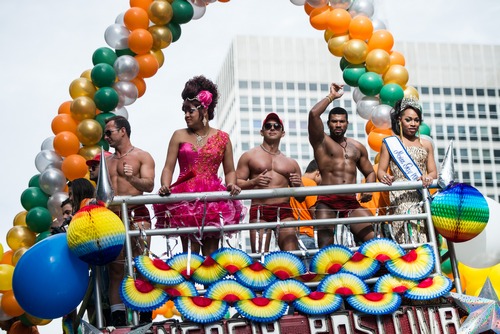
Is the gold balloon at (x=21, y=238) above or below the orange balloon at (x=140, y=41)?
below

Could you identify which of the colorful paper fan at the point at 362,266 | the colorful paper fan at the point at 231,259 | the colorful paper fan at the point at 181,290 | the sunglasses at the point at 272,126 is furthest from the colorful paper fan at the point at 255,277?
the sunglasses at the point at 272,126

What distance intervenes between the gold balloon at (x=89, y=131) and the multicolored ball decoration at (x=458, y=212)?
431 centimetres

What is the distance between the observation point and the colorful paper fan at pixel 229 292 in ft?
20.8

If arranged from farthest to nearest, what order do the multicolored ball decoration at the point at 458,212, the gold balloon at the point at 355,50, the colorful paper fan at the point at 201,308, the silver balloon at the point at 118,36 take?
the silver balloon at the point at 118,36 < the gold balloon at the point at 355,50 < the multicolored ball decoration at the point at 458,212 < the colorful paper fan at the point at 201,308

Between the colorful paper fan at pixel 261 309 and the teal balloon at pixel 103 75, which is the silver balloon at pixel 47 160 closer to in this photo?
the teal balloon at pixel 103 75

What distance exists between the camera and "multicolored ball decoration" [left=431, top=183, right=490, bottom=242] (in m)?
6.73

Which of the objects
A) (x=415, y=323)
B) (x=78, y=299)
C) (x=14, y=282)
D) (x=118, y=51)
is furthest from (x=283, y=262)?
A: (x=118, y=51)

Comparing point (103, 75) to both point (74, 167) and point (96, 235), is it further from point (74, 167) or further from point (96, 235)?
point (96, 235)

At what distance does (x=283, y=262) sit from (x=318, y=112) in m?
A: 1.59

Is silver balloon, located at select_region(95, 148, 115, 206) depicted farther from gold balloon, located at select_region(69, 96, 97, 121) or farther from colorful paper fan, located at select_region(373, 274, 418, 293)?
gold balloon, located at select_region(69, 96, 97, 121)

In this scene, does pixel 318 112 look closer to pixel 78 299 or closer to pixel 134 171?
pixel 134 171

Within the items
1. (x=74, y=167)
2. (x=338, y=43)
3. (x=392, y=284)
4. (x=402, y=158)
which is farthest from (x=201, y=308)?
(x=338, y=43)

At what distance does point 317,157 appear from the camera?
8.27m

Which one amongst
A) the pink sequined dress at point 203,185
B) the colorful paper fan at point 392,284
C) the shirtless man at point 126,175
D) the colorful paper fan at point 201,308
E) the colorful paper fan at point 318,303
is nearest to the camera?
the colorful paper fan at point 201,308
